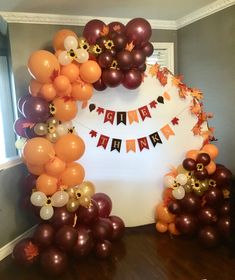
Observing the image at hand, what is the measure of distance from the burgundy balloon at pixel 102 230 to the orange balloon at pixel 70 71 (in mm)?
1322

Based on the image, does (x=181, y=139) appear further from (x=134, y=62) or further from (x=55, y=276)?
(x=55, y=276)

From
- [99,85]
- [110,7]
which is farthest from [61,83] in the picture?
[110,7]

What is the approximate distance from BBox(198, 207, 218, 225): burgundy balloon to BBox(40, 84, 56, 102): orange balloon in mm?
1789

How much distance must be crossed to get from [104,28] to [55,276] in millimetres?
2204

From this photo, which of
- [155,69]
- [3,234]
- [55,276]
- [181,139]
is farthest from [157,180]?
[3,234]

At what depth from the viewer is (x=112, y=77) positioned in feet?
8.67

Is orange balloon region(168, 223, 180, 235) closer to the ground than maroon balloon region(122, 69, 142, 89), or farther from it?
closer to the ground

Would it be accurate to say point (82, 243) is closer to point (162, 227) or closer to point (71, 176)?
point (71, 176)

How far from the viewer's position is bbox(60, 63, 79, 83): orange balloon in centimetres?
252

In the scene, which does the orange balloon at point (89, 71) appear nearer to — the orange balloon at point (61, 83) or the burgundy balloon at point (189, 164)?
the orange balloon at point (61, 83)

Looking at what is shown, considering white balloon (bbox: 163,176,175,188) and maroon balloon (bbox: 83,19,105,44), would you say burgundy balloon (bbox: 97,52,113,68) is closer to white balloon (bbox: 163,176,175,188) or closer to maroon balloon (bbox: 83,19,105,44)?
maroon balloon (bbox: 83,19,105,44)

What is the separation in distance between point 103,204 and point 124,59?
54.9 inches

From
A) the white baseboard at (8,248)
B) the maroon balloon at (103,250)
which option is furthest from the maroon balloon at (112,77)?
the white baseboard at (8,248)

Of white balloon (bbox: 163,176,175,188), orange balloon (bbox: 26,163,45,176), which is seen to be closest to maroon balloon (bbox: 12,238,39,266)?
Answer: orange balloon (bbox: 26,163,45,176)
